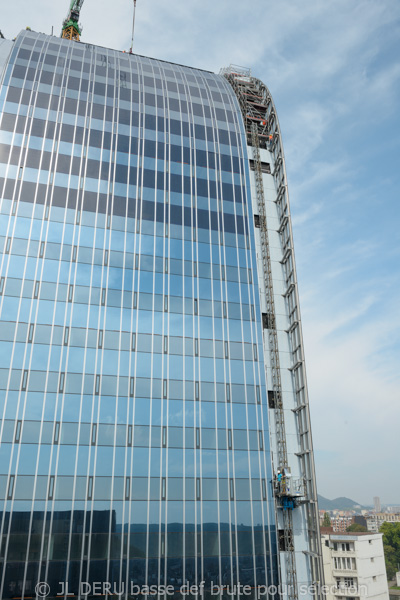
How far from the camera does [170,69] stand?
67.8 m

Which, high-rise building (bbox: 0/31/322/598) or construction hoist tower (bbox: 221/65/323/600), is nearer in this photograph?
high-rise building (bbox: 0/31/322/598)

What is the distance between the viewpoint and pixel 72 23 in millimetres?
103625

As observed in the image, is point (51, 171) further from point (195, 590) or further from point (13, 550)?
point (195, 590)

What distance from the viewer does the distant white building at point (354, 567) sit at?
8469 cm

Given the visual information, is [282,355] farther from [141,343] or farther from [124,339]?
[124,339]

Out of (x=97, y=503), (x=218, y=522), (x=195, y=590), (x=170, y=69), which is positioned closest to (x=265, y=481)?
(x=218, y=522)

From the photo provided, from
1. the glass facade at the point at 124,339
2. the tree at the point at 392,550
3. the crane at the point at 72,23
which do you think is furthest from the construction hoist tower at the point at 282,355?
the tree at the point at 392,550

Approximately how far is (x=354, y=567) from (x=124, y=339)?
244 ft

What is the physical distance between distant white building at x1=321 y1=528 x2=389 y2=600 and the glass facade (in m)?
58.2

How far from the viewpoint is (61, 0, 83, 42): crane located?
340 ft
